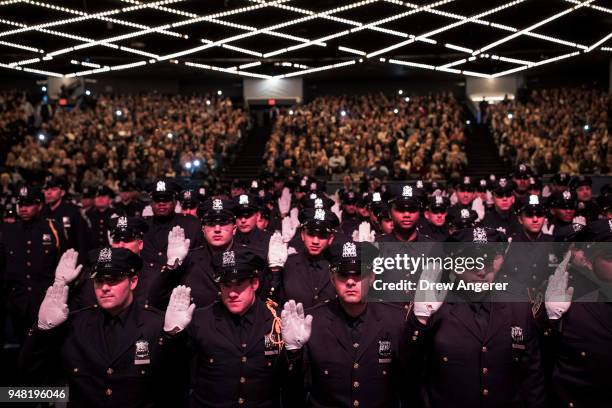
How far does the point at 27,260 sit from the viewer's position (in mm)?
7387

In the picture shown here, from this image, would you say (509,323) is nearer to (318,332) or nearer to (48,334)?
(318,332)

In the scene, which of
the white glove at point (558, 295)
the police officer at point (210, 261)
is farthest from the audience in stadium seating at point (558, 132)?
the white glove at point (558, 295)

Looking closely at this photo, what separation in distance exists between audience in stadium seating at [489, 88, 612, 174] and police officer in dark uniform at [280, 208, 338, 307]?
1406cm

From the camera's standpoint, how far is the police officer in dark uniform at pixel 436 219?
748 centimetres

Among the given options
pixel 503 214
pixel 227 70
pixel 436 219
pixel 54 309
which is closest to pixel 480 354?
pixel 54 309

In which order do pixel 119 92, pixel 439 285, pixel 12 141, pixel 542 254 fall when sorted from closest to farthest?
pixel 439 285
pixel 542 254
pixel 12 141
pixel 119 92

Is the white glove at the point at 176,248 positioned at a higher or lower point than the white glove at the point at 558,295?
higher

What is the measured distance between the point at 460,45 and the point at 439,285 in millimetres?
22749

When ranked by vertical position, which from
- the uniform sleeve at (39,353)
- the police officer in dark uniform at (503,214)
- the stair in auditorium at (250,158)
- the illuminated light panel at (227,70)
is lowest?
the uniform sleeve at (39,353)

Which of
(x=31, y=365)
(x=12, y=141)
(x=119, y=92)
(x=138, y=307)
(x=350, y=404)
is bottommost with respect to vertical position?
(x=350, y=404)

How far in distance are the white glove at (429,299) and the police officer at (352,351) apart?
35cm

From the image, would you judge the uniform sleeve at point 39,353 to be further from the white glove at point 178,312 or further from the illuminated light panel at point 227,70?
the illuminated light panel at point 227,70

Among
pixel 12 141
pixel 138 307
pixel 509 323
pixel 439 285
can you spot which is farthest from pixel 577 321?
pixel 12 141

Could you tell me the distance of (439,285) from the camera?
11.3 feet
